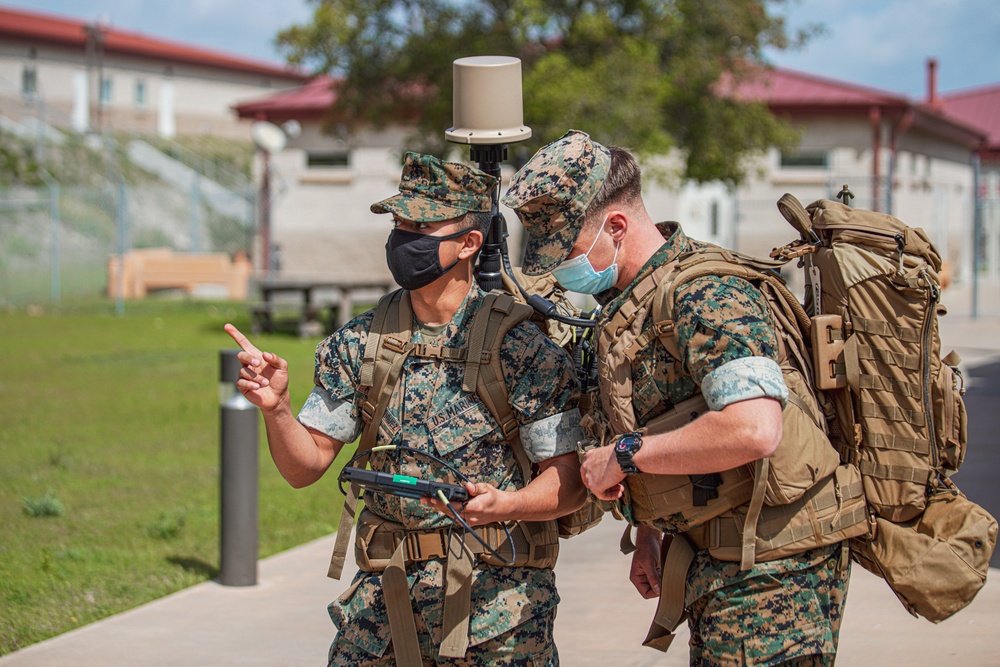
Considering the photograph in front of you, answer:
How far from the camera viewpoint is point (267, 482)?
323 inches

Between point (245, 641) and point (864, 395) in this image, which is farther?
point (245, 641)

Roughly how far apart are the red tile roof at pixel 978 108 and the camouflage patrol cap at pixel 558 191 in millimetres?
43892

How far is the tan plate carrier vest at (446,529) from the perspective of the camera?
2861mm

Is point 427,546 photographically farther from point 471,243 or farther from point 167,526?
point 167,526

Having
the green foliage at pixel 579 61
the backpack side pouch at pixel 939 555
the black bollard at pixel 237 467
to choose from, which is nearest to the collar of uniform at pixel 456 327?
the backpack side pouch at pixel 939 555

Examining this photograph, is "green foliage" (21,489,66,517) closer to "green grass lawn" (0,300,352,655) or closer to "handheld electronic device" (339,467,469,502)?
"green grass lawn" (0,300,352,655)

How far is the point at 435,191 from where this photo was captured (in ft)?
9.73

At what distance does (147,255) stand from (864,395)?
26579 mm

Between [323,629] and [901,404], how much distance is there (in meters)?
3.19

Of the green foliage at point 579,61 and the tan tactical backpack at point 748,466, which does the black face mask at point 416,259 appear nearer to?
the tan tactical backpack at point 748,466

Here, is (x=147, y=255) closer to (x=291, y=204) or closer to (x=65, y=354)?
(x=291, y=204)

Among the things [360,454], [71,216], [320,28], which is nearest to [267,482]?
[360,454]

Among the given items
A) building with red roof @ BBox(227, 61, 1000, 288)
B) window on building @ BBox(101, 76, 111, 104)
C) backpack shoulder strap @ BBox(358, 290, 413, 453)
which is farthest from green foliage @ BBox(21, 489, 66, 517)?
window on building @ BBox(101, 76, 111, 104)

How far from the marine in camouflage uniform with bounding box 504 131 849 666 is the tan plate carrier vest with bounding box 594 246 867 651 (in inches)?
1.3
